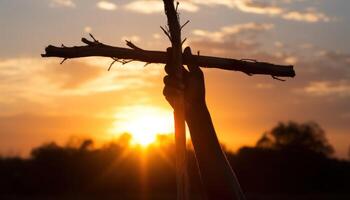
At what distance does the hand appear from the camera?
4.38m

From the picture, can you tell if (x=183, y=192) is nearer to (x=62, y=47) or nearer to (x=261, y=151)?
(x=62, y=47)

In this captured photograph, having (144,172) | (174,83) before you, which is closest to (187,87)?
(174,83)

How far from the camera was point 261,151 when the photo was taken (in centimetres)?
3469

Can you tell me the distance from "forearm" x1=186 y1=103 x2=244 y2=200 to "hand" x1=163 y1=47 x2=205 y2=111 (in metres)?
0.09

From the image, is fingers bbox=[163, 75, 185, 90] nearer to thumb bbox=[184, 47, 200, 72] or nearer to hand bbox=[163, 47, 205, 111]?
hand bbox=[163, 47, 205, 111]

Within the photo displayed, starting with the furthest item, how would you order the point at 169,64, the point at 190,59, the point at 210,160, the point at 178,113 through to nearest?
the point at 190,59
the point at 169,64
the point at 178,113
the point at 210,160

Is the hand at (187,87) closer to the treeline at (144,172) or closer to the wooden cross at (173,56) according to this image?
the wooden cross at (173,56)

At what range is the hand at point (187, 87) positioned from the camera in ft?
14.4

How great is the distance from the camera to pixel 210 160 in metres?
4.30

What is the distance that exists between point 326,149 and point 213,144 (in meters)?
32.2

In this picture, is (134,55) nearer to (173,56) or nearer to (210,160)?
(173,56)

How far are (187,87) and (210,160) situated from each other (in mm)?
517

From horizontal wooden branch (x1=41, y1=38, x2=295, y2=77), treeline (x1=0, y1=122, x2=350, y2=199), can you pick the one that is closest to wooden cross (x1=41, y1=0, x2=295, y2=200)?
horizontal wooden branch (x1=41, y1=38, x2=295, y2=77)

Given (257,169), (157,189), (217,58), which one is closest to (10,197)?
(157,189)
